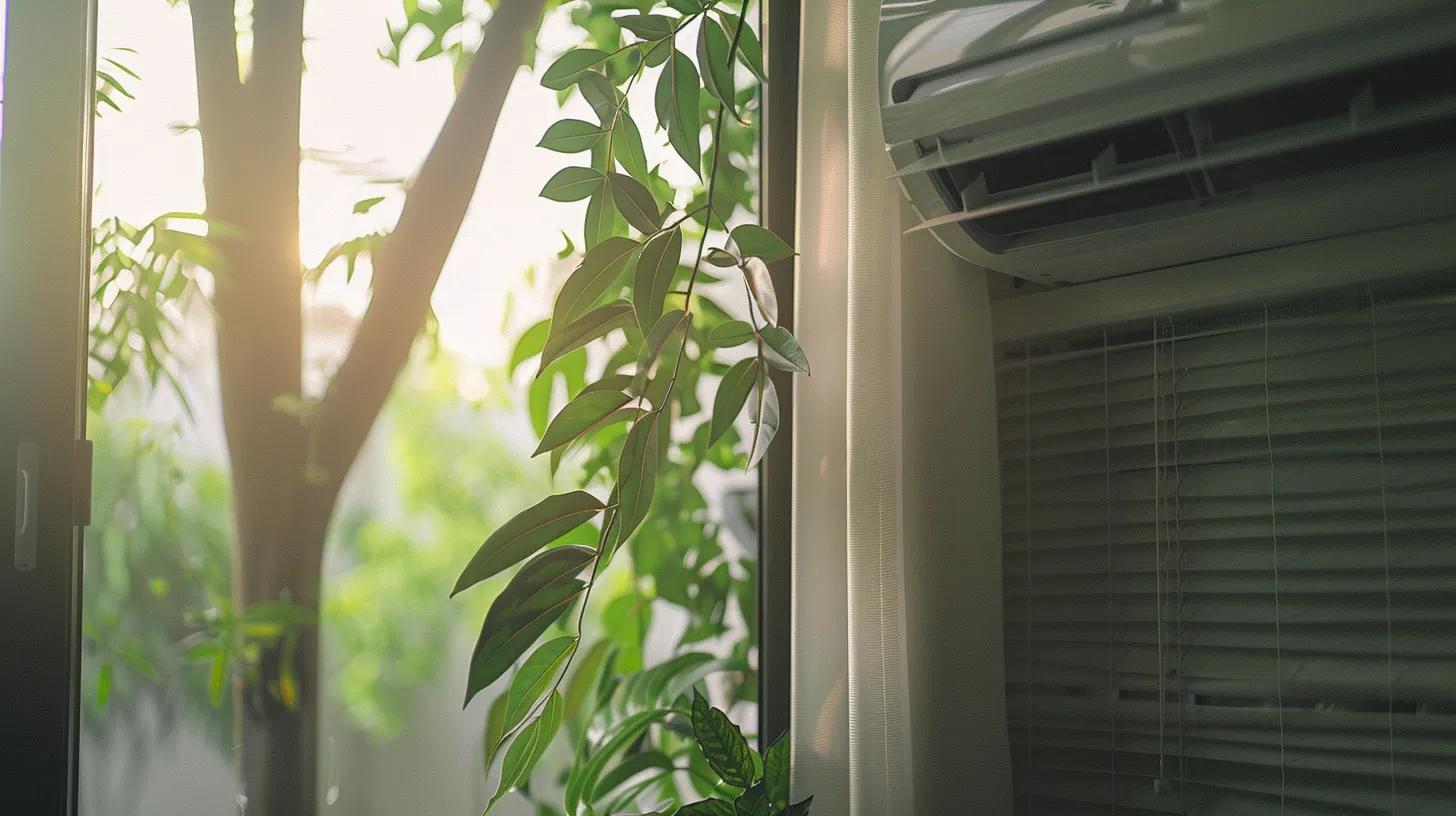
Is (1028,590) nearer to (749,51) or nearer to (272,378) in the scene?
(749,51)

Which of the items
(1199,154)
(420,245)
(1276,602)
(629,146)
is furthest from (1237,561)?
(420,245)

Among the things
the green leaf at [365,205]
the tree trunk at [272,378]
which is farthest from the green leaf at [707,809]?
the green leaf at [365,205]

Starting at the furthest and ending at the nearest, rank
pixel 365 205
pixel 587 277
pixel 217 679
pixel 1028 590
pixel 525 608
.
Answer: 1. pixel 1028 590
2. pixel 365 205
3. pixel 217 679
4. pixel 587 277
5. pixel 525 608

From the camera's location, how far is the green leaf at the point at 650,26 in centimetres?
90

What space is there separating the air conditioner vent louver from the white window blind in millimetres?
227

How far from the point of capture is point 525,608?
0.74 meters

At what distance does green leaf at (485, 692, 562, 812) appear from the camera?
0.75 metres

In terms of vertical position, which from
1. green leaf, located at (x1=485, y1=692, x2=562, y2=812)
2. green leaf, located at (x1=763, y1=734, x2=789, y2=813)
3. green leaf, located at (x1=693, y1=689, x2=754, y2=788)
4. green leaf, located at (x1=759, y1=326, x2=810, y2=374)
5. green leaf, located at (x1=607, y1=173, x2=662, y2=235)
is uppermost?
green leaf, located at (x1=607, y1=173, x2=662, y2=235)

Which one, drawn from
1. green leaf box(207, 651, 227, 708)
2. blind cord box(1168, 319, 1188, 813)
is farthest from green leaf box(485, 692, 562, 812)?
blind cord box(1168, 319, 1188, 813)

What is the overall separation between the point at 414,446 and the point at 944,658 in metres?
0.64

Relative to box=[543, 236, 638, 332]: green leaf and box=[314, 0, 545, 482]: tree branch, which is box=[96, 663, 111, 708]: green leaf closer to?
box=[314, 0, 545, 482]: tree branch

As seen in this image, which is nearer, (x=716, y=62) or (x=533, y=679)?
(x=533, y=679)

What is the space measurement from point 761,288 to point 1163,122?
0.38 meters

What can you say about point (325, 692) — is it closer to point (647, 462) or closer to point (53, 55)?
point (647, 462)
